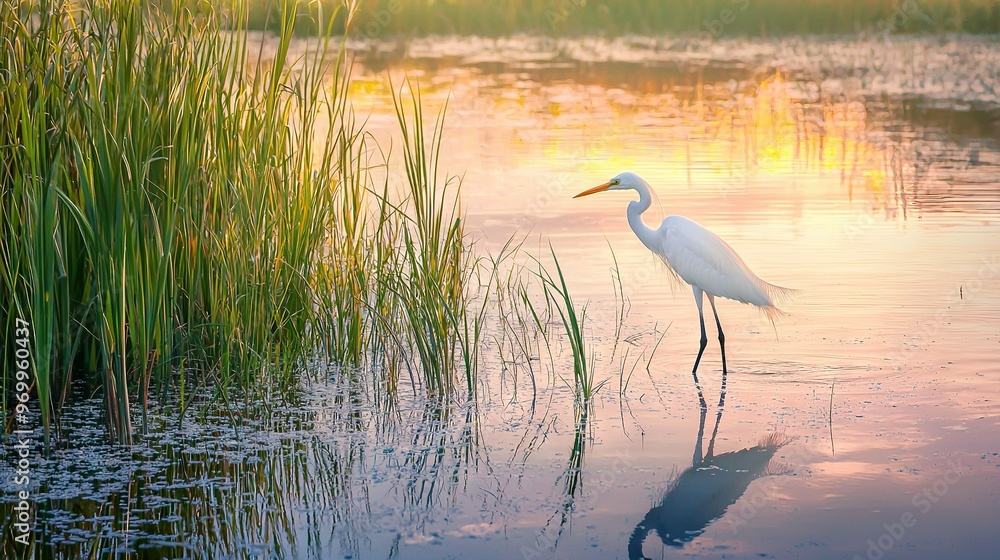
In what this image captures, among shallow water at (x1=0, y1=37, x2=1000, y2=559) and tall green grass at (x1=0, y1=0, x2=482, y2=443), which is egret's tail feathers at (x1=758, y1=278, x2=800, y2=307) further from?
tall green grass at (x1=0, y1=0, x2=482, y2=443)

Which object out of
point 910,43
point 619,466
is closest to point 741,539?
point 619,466

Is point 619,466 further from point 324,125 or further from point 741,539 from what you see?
point 324,125

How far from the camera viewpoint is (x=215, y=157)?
14.4 feet

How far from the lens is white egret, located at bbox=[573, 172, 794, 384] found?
590 centimetres

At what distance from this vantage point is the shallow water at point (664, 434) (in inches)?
135

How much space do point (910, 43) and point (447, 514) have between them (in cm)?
1965

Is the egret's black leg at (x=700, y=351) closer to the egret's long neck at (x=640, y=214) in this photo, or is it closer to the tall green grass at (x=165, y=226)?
the egret's long neck at (x=640, y=214)

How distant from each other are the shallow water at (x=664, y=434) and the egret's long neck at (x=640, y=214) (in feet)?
1.18

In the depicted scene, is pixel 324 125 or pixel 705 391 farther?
pixel 324 125

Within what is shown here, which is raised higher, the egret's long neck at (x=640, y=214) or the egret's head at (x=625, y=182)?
the egret's head at (x=625, y=182)

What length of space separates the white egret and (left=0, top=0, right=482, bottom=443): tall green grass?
161 centimetres

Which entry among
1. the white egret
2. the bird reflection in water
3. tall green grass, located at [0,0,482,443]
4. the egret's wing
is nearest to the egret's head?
the white egret

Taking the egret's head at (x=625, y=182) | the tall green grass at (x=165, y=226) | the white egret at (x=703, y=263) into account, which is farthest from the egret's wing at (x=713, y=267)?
the tall green grass at (x=165, y=226)

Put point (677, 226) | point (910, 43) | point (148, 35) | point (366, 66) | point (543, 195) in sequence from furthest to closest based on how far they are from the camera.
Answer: point (910, 43) < point (366, 66) < point (543, 195) < point (677, 226) < point (148, 35)
